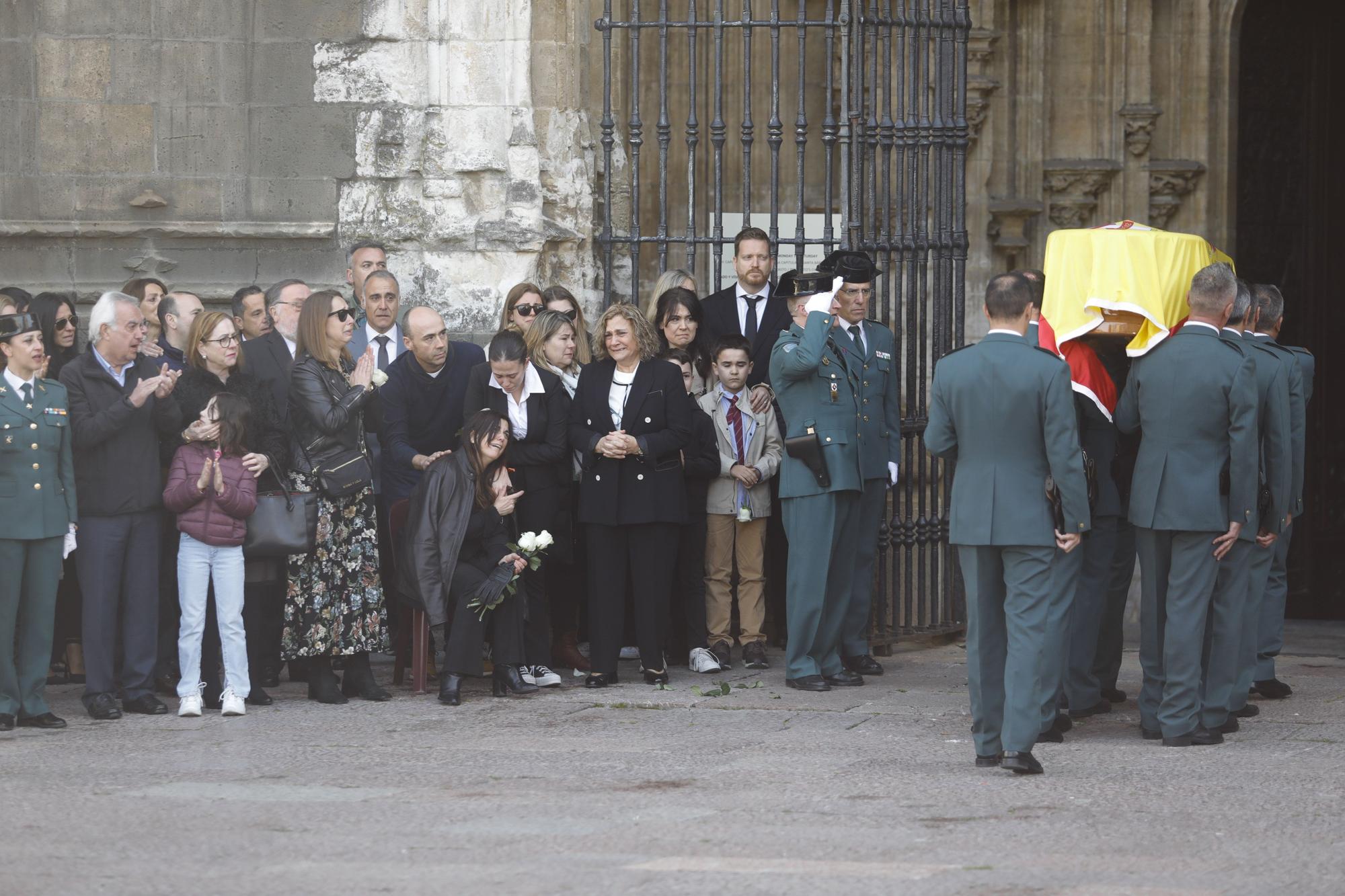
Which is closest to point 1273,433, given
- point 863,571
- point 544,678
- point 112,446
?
point 863,571

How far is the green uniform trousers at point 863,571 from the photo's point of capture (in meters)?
9.31

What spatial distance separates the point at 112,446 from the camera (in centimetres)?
842

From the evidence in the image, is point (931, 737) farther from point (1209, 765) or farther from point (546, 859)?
point (546, 859)

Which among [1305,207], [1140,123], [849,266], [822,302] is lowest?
[822,302]

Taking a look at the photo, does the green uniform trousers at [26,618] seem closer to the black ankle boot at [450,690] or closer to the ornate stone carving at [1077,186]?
the black ankle boot at [450,690]

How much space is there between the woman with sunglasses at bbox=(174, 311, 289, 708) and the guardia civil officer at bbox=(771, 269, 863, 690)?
2118 millimetres

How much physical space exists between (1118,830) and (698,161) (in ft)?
22.3

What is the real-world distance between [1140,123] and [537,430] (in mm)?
5022

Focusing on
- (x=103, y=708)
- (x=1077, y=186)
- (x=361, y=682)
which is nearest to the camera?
(x=103, y=708)

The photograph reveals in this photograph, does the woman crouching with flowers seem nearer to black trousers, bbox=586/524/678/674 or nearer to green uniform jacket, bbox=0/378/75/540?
black trousers, bbox=586/524/678/674

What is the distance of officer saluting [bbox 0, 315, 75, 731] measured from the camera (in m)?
8.05

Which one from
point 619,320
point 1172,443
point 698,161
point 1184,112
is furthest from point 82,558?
point 1184,112

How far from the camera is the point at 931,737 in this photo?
7.91 meters

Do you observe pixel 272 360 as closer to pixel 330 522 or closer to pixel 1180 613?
pixel 330 522
